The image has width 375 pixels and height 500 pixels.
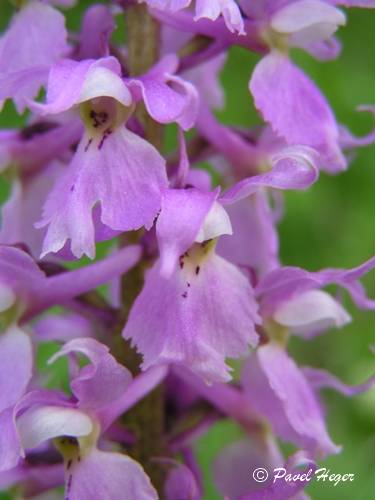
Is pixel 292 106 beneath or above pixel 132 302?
above

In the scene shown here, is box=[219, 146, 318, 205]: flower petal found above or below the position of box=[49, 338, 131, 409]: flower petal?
above

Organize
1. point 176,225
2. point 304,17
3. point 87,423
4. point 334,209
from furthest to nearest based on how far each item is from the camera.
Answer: point 334,209, point 304,17, point 87,423, point 176,225

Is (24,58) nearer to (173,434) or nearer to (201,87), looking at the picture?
(201,87)

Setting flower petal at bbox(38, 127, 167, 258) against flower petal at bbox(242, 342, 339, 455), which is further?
flower petal at bbox(242, 342, 339, 455)

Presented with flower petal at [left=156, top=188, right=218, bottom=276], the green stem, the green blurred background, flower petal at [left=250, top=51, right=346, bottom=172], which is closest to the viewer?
flower petal at [left=156, top=188, right=218, bottom=276]

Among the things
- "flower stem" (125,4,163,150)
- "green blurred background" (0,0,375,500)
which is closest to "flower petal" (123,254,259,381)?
"flower stem" (125,4,163,150)

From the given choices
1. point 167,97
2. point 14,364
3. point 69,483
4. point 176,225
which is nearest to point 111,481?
point 69,483

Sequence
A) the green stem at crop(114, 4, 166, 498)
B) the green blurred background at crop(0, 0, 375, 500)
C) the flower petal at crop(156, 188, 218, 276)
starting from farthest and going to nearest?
1. the green blurred background at crop(0, 0, 375, 500)
2. the green stem at crop(114, 4, 166, 498)
3. the flower petal at crop(156, 188, 218, 276)

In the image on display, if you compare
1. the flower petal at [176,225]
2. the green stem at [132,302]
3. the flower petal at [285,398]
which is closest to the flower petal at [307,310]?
the flower petal at [285,398]

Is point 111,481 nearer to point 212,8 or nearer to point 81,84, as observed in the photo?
point 81,84

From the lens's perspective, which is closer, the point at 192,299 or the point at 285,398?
the point at 192,299

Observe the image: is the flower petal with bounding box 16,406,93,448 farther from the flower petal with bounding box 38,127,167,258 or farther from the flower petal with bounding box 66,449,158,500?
the flower petal with bounding box 38,127,167,258

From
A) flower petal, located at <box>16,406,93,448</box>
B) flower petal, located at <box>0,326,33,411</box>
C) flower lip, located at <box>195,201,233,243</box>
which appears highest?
flower lip, located at <box>195,201,233,243</box>

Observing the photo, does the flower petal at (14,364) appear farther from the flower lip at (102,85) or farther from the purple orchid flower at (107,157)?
the flower lip at (102,85)
